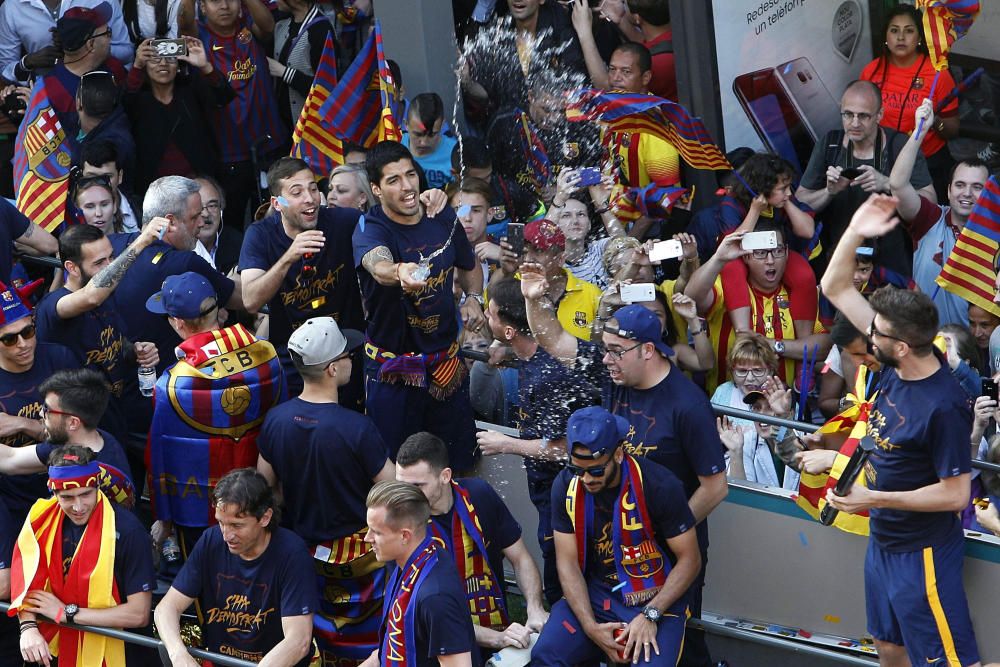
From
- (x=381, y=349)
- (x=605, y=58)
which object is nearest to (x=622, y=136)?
(x=605, y=58)

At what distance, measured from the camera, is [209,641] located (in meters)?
6.91

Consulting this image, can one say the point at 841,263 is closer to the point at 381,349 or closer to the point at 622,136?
the point at 381,349

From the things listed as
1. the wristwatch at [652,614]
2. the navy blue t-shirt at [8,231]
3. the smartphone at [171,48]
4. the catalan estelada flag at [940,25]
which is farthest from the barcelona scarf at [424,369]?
the catalan estelada flag at [940,25]

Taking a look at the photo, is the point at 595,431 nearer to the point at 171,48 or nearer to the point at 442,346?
the point at 442,346

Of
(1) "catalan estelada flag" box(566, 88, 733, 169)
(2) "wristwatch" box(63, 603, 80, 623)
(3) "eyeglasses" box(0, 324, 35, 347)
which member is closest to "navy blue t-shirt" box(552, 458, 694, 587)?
(2) "wristwatch" box(63, 603, 80, 623)

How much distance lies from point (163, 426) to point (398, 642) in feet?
6.22

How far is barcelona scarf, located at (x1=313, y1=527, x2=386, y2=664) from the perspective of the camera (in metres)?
7.21

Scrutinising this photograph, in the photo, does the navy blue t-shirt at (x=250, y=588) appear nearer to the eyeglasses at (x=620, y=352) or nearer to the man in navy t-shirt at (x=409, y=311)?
the man in navy t-shirt at (x=409, y=311)

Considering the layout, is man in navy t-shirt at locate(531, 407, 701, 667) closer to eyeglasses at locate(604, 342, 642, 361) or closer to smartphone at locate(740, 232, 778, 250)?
eyeglasses at locate(604, 342, 642, 361)

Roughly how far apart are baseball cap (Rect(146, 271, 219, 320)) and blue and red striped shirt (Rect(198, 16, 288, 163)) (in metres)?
3.07

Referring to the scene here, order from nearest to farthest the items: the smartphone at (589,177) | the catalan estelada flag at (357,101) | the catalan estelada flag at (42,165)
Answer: the smartphone at (589,177) → the catalan estelada flag at (357,101) → the catalan estelada flag at (42,165)

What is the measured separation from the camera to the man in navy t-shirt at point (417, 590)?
5809 millimetres

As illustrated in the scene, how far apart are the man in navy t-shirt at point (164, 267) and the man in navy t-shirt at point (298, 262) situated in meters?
0.21

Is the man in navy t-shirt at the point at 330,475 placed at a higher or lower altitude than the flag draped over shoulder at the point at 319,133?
lower
